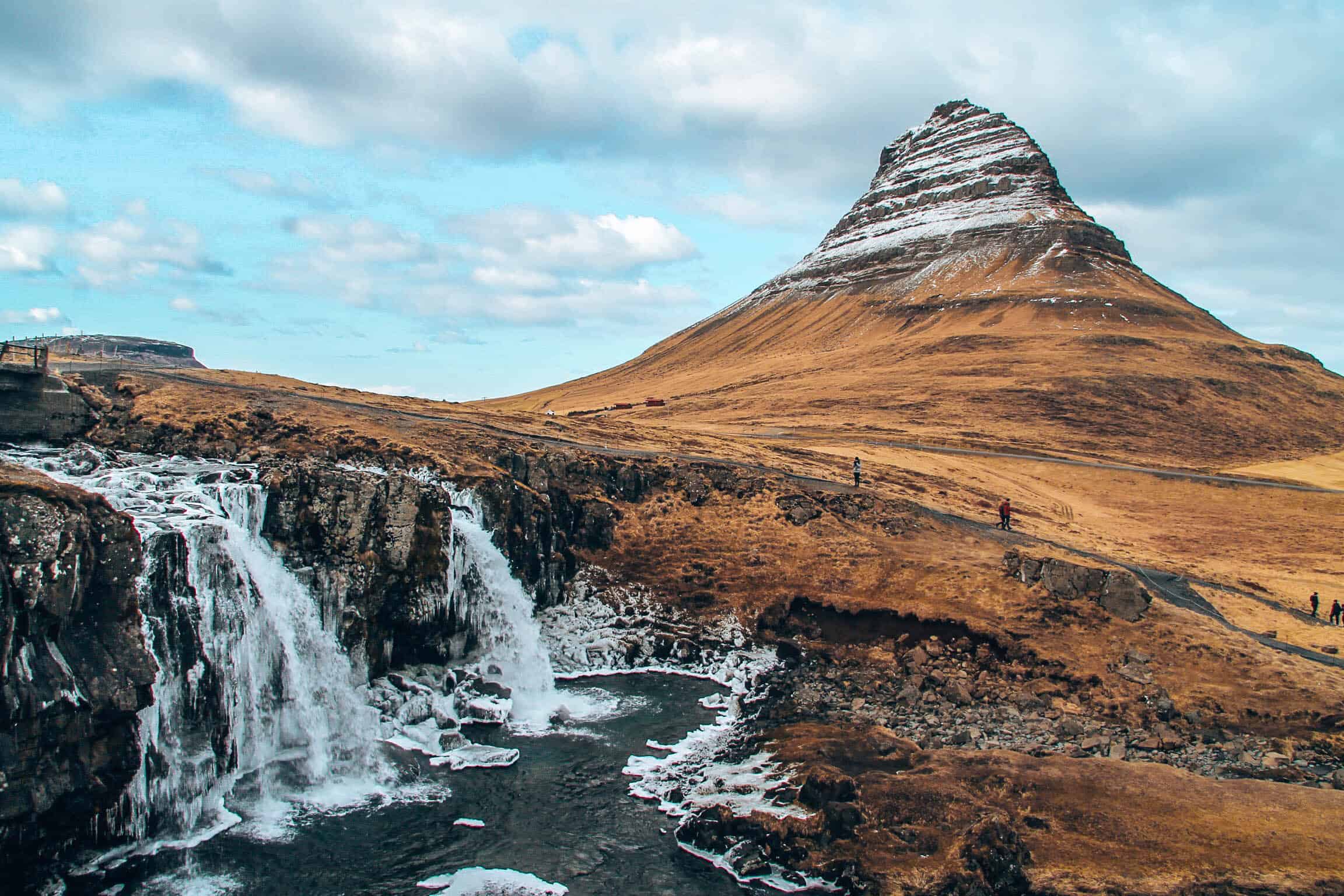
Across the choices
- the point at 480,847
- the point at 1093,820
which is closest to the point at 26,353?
the point at 480,847

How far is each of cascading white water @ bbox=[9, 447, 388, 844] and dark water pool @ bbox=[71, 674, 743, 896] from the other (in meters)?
1.81

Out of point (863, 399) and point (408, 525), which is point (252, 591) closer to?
point (408, 525)

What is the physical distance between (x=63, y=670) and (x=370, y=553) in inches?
528

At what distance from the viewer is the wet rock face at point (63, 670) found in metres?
22.8

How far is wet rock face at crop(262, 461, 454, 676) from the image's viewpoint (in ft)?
115

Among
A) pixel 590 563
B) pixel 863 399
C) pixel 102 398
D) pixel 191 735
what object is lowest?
pixel 191 735

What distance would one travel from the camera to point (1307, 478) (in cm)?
8494

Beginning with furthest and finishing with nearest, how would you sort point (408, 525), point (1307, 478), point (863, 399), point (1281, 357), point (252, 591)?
point (1281, 357) < point (863, 399) < point (1307, 478) < point (408, 525) < point (252, 591)

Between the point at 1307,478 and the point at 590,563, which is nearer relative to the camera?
the point at 590,563

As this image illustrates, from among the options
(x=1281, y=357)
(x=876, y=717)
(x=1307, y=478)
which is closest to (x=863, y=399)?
(x=1307, y=478)

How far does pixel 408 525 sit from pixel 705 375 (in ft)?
430

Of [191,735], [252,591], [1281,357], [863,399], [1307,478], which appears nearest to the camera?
[191,735]

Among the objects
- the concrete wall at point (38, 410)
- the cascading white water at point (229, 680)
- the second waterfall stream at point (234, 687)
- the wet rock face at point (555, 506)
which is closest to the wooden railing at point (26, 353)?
the concrete wall at point (38, 410)

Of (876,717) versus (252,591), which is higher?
(252,591)
